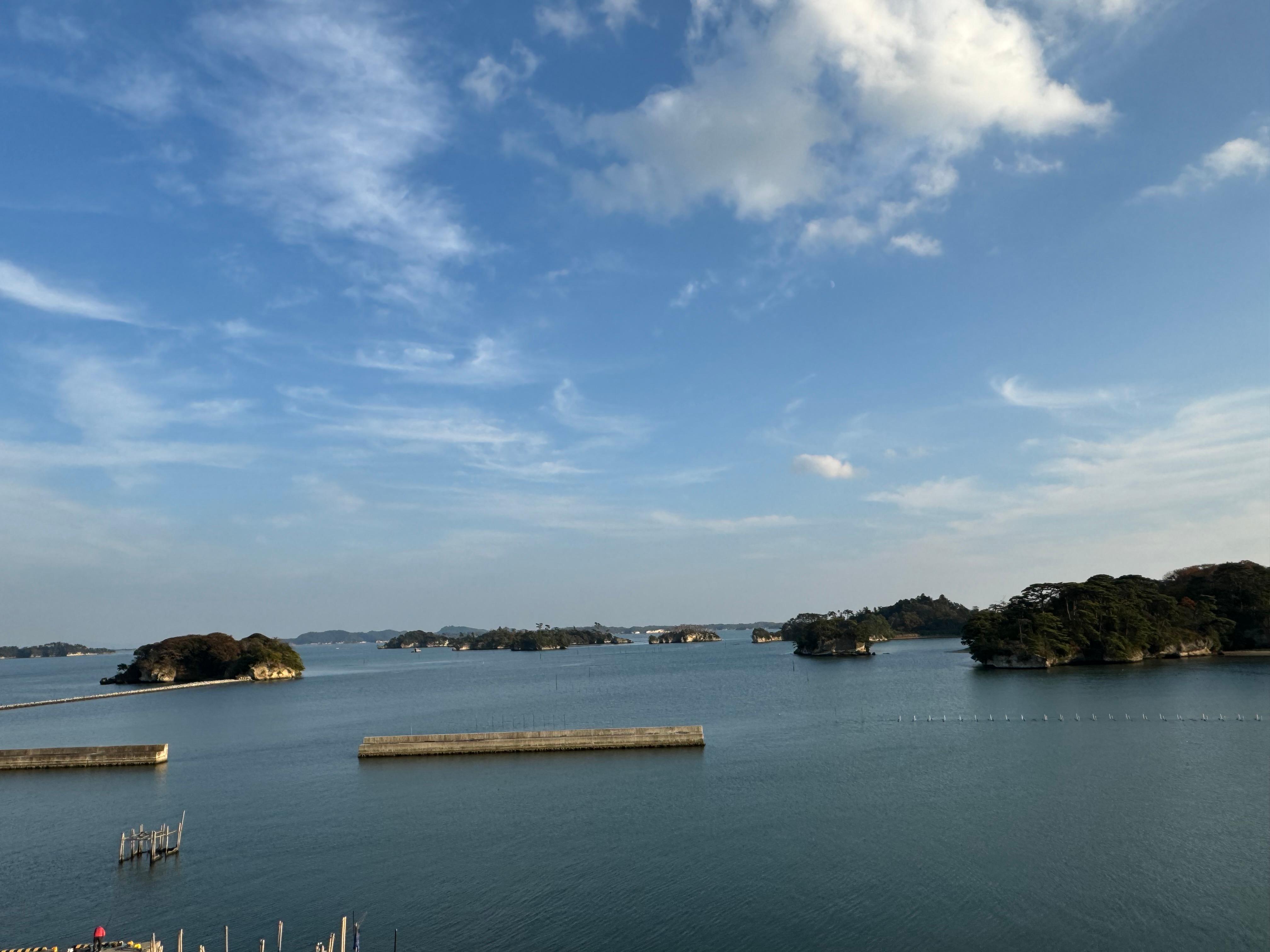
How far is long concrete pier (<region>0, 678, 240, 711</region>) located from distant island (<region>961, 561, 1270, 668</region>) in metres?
157

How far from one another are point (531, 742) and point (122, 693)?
393 feet

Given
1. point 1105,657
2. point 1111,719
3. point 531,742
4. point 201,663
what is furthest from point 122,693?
point 1105,657

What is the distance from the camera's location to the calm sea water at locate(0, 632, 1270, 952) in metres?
29.0

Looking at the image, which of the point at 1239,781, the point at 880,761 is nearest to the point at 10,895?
the point at 880,761

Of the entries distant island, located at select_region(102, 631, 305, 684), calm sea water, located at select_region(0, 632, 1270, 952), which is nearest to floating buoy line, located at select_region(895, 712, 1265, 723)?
calm sea water, located at select_region(0, 632, 1270, 952)

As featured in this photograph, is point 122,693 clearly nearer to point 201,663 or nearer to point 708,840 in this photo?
point 201,663

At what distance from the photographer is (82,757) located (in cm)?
6600

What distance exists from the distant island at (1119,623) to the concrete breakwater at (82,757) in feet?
413

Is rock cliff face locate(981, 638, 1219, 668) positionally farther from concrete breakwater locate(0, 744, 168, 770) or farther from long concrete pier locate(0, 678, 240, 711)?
long concrete pier locate(0, 678, 240, 711)

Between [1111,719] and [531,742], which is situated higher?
[531,742]

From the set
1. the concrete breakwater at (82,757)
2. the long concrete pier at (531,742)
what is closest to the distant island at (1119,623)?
the long concrete pier at (531,742)

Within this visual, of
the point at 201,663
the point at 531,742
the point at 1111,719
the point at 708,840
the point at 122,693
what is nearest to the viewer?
the point at 708,840

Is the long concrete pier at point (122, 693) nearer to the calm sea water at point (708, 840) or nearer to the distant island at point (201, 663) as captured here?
the distant island at point (201, 663)

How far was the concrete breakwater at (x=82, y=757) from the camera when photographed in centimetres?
6488
